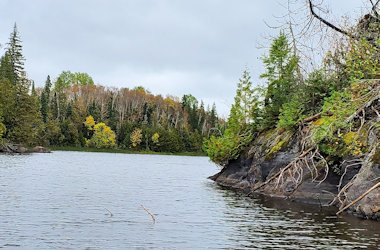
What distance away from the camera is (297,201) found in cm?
2517

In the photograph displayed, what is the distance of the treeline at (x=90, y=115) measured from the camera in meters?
82.7

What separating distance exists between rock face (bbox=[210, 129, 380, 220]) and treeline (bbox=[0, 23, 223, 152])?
153 ft

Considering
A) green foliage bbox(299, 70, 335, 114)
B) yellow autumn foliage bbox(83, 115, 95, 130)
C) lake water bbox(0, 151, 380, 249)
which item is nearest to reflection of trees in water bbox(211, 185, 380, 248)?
lake water bbox(0, 151, 380, 249)

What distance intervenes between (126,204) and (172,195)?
5752 millimetres

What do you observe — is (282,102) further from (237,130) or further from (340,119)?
(340,119)

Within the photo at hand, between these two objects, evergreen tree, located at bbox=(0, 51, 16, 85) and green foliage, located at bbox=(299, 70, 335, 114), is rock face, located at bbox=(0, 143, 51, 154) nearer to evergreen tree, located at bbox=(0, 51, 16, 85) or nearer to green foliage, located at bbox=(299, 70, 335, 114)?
evergreen tree, located at bbox=(0, 51, 16, 85)

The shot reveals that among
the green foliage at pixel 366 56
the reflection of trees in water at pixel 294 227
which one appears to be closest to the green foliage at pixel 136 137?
the reflection of trees in water at pixel 294 227

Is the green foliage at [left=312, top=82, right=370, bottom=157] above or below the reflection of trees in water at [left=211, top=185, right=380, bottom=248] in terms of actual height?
above

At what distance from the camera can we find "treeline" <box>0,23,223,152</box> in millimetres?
82688

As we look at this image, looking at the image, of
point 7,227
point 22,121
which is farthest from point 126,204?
point 22,121

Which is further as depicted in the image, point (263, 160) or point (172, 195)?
point (263, 160)

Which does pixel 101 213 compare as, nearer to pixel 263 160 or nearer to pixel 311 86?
pixel 263 160

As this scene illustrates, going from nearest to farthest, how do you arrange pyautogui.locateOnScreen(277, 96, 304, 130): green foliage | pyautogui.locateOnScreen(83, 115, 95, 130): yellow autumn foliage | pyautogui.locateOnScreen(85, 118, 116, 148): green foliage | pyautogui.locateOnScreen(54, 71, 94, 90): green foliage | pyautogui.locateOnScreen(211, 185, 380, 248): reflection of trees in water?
pyautogui.locateOnScreen(211, 185, 380, 248): reflection of trees in water
pyautogui.locateOnScreen(277, 96, 304, 130): green foliage
pyautogui.locateOnScreen(85, 118, 116, 148): green foliage
pyautogui.locateOnScreen(83, 115, 95, 130): yellow autumn foliage
pyautogui.locateOnScreen(54, 71, 94, 90): green foliage

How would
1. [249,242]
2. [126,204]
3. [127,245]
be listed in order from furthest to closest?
1. [126,204]
2. [249,242]
3. [127,245]
